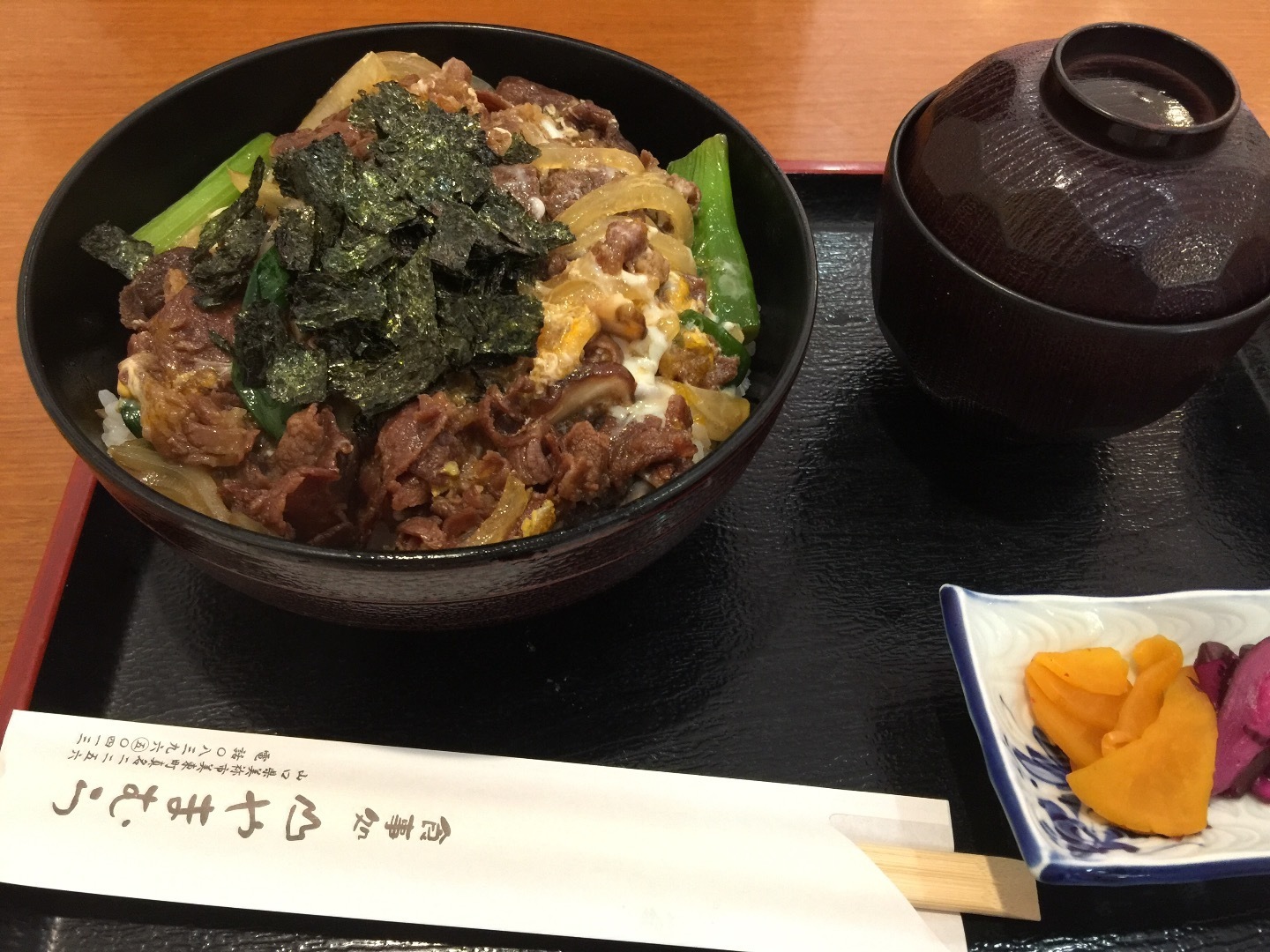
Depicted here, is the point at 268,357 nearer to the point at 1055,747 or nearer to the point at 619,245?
the point at 619,245

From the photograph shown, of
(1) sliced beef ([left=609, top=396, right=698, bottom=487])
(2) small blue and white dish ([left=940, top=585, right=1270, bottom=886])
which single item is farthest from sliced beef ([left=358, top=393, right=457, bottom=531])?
(2) small blue and white dish ([left=940, top=585, right=1270, bottom=886])

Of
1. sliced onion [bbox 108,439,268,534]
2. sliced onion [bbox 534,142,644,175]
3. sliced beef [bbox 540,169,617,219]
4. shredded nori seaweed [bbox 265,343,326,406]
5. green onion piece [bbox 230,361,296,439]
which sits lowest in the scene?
sliced onion [bbox 108,439,268,534]

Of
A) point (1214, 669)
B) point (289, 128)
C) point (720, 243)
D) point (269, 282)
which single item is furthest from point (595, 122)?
point (1214, 669)

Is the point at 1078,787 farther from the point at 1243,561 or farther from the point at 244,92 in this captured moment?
the point at 244,92

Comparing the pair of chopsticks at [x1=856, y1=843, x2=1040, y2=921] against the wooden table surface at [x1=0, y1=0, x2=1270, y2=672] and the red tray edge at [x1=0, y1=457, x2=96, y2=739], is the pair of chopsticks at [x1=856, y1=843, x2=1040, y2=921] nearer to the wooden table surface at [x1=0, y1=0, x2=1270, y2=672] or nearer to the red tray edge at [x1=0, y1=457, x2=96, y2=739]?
the red tray edge at [x1=0, y1=457, x2=96, y2=739]

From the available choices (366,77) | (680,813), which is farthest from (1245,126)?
(366,77)
